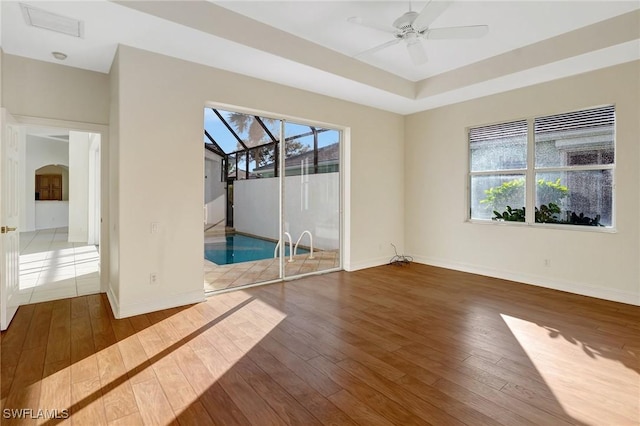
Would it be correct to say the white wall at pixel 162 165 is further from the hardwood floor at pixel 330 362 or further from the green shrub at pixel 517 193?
the green shrub at pixel 517 193

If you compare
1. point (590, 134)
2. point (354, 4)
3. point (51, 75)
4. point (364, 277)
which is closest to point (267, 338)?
point (364, 277)

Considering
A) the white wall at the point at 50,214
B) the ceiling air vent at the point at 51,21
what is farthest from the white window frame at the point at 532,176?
the white wall at the point at 50,214

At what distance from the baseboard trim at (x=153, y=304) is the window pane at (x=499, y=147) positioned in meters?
4.55

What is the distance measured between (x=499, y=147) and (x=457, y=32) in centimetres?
264

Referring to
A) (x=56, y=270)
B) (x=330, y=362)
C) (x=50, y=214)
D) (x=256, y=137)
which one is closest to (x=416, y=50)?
(x=256, y=137)

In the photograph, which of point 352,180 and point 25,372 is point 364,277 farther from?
point 25,372

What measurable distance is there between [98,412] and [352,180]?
432 centimetres

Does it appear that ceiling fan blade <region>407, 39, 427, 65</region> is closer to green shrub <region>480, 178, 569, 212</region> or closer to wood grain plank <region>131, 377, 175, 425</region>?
green shrub <region>480, 178, 569, 212</region>

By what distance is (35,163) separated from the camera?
432 inches

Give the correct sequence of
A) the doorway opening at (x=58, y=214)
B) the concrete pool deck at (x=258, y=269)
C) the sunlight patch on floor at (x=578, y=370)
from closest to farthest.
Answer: the sunlight patch on floor at (x=578, y=370)
the concrete pool deck at (x=258, y=269)
the doorway opening at (x=58, y=214)

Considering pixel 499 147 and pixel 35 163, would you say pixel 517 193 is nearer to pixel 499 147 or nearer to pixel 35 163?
pixel 499 147

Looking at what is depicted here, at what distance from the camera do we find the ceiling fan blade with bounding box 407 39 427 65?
128 inches

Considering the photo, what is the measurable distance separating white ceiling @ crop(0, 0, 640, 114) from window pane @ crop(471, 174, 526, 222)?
4.50 feet

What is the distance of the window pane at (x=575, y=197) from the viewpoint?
4.06 metres
